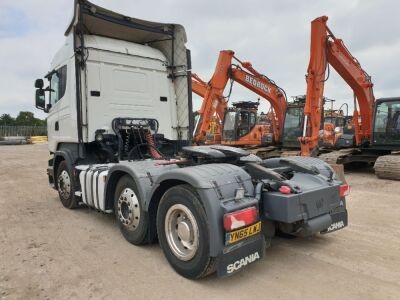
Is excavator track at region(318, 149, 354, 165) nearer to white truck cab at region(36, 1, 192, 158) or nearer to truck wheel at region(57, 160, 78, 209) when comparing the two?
white truck cab at region(36, 1, 192, 158)

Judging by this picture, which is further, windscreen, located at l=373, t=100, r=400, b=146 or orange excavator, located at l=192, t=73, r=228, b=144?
orange excavator, located at l=192, t=73, r=228, b=144

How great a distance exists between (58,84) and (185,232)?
453 centimetres

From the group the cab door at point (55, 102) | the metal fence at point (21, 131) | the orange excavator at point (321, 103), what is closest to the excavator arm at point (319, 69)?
the orange excavator at point (321, 103)

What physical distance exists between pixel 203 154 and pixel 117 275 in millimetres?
1680

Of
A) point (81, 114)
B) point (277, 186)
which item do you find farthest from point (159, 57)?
point (277, 186)

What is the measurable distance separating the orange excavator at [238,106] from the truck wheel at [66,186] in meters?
6.90

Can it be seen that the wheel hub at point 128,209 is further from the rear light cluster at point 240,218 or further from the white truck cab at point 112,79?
the white truck cab at point 112,79

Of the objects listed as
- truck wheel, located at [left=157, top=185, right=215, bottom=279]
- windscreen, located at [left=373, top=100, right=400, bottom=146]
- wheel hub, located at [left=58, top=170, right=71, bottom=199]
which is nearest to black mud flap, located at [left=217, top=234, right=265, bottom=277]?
truck wheel, located at [left=157, top=185, right=215, bottom=279]

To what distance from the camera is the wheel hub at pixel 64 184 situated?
260 inches

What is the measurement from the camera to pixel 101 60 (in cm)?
631

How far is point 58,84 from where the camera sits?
6812 millimetres

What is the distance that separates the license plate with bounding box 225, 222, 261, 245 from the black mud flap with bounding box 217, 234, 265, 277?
0.05 m

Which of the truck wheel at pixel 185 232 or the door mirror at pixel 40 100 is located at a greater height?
the door mirror at pixel 40 100

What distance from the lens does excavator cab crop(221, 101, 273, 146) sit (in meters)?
16.1
